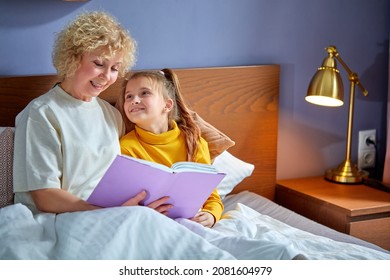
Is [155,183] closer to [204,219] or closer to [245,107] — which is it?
[204,219]

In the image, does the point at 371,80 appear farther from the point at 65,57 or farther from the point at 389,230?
the point at 65,57

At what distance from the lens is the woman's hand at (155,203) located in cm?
172

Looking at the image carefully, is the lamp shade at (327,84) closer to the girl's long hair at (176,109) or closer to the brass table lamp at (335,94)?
the brass table lamp at (335,94)

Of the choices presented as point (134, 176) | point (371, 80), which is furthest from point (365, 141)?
point (134, 176)

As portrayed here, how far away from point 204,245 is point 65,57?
0.62m

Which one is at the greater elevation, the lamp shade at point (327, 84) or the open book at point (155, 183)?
the lamp shade at point (327, 84)

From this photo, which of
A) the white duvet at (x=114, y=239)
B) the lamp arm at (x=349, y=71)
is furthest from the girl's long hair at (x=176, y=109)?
the lamp arm at (x=349, y=71)

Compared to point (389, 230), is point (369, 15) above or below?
above

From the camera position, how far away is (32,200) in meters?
1.79

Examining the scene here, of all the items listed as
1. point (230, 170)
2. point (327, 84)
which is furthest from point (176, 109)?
point (327, 84)

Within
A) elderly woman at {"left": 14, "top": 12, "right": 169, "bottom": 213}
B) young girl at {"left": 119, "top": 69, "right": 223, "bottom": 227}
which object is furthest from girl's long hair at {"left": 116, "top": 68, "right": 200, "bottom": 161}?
elderly woman at {"left": 14, "top": 12, "right": 169, "bottom": 213}

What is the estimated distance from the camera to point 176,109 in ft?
6.79

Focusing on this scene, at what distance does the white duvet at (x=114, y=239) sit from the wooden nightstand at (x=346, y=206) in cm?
70

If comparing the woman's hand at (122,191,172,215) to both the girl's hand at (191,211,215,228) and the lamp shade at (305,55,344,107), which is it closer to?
the girl's hand at (191,211,215,228)
